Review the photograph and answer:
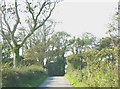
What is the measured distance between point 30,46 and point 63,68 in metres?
21.9

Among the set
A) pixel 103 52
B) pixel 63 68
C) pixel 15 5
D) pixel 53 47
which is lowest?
pixel 63 68

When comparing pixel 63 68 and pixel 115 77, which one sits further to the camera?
pixel 63 68

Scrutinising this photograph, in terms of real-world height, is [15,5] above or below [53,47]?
above

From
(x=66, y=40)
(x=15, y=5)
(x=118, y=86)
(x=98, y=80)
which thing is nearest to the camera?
(x=118, y=86)

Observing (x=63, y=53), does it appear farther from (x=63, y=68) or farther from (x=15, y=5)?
(x=15, y=5)

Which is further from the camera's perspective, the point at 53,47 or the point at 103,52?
the point at 53,47

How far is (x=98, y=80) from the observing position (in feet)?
54.2

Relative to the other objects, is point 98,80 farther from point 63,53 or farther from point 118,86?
point 63,53

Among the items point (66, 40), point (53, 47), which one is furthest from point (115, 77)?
point (66, 40)

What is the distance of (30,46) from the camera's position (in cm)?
6331

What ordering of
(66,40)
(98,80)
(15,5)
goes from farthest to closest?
(66,40) → (15,5) → (98,80)

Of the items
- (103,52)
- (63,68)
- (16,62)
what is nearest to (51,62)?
(63,68)

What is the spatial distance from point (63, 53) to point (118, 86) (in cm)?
7017

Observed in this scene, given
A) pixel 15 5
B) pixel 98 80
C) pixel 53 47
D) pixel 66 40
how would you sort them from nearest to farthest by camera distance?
1. pixel 98 80
2. pixel 15 5
3. pixel 53 47
4. pixel 66 40
